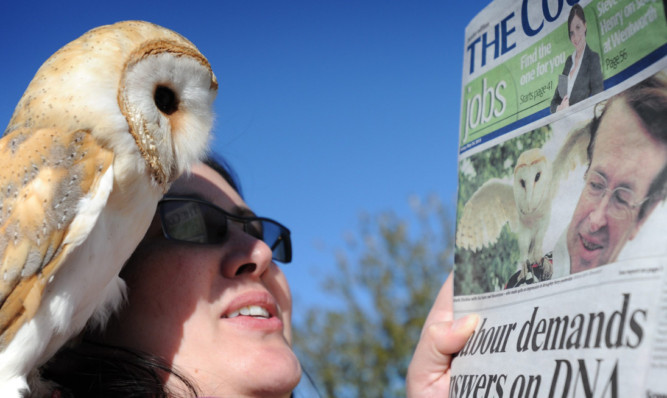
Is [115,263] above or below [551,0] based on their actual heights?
below

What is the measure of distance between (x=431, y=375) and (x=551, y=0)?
2.21 feet

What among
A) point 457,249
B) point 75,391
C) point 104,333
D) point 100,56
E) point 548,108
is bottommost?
point 75,391

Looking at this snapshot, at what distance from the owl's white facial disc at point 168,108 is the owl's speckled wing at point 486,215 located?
0.56m

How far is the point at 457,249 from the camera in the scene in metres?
0.97

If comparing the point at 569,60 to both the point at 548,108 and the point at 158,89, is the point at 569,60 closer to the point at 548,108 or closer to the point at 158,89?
the point at 548,108

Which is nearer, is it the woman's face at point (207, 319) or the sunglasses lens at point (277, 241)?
the woman's face at point (207, 319)

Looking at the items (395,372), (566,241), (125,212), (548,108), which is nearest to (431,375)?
(566,241)

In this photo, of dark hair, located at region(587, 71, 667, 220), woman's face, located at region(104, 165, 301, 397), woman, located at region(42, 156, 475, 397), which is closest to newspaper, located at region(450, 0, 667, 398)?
dark hair, located at region(587, 71, 667, 220)

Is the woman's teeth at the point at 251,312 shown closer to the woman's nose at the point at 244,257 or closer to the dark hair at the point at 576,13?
the woman's nose at the point at 244,257

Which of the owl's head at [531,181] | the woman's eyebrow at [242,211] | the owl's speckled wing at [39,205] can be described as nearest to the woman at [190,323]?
the woman's eyebrow at [242,211]

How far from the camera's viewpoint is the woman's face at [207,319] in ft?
4.04

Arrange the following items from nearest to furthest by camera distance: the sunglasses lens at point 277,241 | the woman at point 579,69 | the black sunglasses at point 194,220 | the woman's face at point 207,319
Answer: the woman at point 579,69 < the woman's face at point 207,319 < the black sunglasses at point 194,220 < the sunglasses lens at point 277,241

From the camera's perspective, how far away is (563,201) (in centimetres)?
77

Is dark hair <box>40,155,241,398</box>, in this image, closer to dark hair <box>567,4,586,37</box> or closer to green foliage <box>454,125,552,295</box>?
green foliage <box>454,125,552,295</box>
